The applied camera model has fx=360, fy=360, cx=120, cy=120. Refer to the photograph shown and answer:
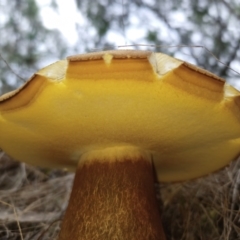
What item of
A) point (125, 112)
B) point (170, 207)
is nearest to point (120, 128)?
point (125, 112)

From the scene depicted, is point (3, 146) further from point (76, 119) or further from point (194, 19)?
point (194, 19)

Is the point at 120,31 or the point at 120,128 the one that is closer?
the point at 120,128

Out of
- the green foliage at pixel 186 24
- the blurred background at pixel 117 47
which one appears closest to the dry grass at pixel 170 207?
the blurred background at pixel 117 47

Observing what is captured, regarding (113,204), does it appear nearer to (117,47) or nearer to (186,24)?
(117,47)

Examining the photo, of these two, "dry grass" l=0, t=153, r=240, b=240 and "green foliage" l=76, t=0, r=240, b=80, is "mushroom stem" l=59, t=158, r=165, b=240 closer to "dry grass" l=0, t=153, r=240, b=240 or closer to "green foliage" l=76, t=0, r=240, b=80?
"dry grass" l=0, t=153, r=240, b=240

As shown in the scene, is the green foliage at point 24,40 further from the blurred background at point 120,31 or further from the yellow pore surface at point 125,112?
the yellow pore surface at point 125,112

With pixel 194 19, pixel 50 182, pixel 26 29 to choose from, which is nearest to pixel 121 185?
pixel 50 182
